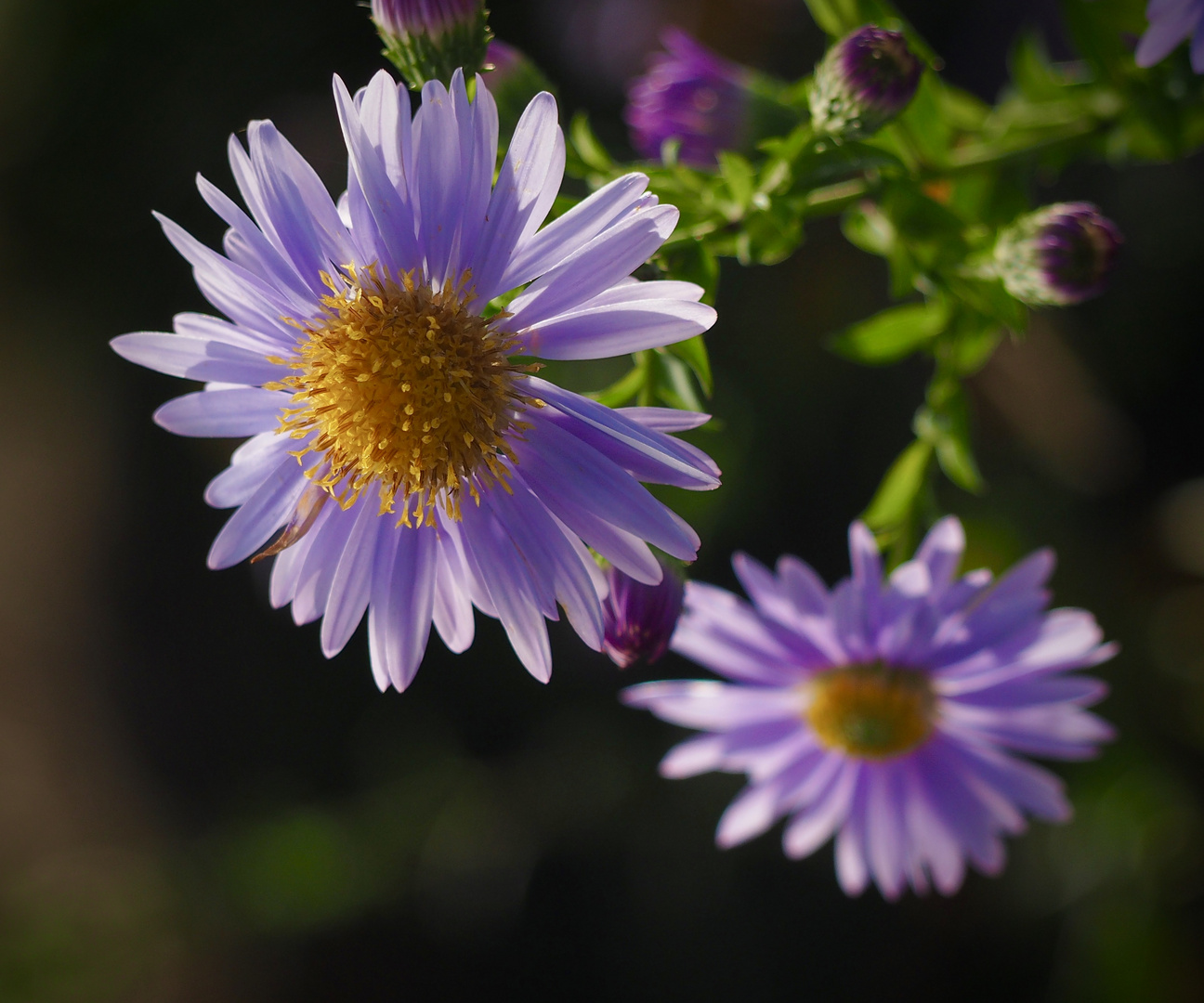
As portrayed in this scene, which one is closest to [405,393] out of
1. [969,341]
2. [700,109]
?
[700,109]

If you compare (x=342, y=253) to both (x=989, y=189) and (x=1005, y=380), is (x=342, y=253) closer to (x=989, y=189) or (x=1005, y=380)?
(x=989, y=189)

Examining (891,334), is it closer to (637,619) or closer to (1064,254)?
(1064,254)

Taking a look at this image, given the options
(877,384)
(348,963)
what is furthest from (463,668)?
(877,384)

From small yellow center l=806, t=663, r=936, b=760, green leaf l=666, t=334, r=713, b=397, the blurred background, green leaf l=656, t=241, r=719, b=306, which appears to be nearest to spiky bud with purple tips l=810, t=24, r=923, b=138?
green leaf l=656, t=241, r=719, b=306

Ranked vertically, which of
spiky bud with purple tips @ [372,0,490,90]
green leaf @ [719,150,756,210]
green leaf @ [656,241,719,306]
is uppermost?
spiky bud with purple tips @ [372,0,490,90]

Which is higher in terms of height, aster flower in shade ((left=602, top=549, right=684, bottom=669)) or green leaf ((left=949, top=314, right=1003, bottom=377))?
green leaf ((left=949, top=314, right=1003, bottom=377))

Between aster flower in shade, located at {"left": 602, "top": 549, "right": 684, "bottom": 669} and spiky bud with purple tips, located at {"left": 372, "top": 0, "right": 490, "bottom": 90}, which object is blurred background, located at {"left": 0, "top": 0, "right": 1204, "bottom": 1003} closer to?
aster flower in shade, located at {"left": 602, "top": 549, "right": 684, "bottom": 669}
